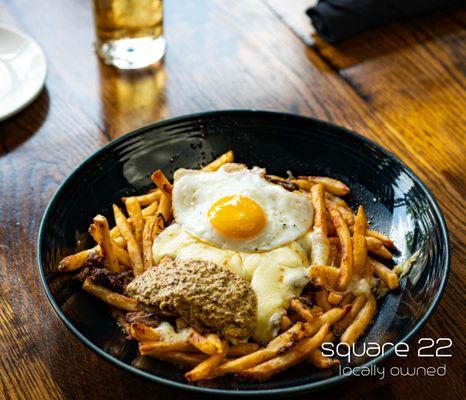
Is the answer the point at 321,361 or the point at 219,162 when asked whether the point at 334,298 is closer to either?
the point at 321,361

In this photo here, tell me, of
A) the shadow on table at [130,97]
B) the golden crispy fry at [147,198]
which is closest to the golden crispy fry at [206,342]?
the golden crispy fry at [147,198]

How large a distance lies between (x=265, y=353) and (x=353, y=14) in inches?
95.7

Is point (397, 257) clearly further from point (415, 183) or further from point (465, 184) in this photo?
point (465, 184)

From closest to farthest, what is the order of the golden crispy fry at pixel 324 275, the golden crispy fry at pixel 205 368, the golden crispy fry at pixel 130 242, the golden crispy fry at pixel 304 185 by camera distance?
the golden crispy fry at pixel 205 368 → the golden crispy fry at pixel 324 275 → the golden crispy fry at pixel 130 242 → the golden crispy fry at pixel 304 185

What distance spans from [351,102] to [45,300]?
1900 millimetres

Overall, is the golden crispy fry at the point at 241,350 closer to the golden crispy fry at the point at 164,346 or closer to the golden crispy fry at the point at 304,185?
the golden crispy fry at the point at 164,346

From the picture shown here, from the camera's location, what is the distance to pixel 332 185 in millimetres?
2996

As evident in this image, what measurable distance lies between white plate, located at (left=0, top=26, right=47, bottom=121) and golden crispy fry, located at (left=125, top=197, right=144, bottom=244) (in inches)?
40.6

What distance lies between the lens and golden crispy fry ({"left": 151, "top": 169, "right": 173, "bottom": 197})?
2824 millimetres

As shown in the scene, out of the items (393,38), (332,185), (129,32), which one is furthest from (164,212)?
(393,38)

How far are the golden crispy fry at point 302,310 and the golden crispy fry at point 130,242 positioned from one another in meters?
0.59

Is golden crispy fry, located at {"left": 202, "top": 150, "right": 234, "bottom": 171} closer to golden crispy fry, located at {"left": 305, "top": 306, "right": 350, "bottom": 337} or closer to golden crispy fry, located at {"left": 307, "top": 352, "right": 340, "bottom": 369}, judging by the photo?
golden crispy fry, located at {"left": 305, "top": 306, "right": 350, "bottom": 337}

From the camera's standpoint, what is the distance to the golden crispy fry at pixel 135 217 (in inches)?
109

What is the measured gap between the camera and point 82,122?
11.8 feet
